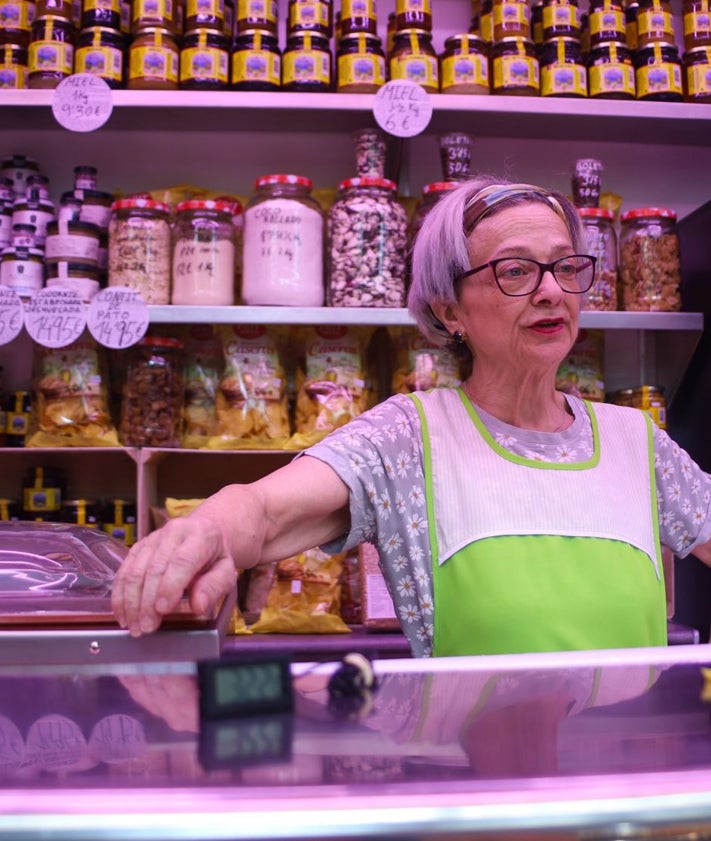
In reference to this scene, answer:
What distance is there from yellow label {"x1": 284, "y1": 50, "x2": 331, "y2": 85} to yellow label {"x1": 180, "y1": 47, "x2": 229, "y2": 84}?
0.51 ft

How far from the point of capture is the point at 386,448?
1.17 meters

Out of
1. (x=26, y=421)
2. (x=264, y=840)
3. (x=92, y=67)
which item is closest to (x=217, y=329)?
(x=26, y=421)

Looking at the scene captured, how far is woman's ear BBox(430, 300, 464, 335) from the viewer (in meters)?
1.31

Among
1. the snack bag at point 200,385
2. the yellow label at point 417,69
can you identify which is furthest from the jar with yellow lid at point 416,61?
the snack bag at point 200,385

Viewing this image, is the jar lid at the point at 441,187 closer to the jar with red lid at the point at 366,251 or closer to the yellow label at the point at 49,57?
the jar with red lid at the point at 366,251

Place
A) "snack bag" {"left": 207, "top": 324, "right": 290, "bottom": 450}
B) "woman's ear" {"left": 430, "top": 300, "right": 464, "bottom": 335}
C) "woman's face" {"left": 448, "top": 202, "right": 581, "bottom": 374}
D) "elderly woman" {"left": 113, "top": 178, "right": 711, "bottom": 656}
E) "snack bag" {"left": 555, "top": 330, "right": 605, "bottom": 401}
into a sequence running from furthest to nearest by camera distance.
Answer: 1. "snack bag" {"left": 555, "top": 330, "right": 605, "bottom": 401}
2. "snack bag" {"left": 207, "top": 324, "right": 290, "bottom": 450}
3. "woman's ear" {"left": 430, "top": 300, "right": 464, "bottom": 335}
4. "woman's face" {"left": 448, "top": 202, "right": 581, "bottom": 374}
5. "elderly woman" {"left": 113, "top": 178, "right": 711, "bottom": 656}

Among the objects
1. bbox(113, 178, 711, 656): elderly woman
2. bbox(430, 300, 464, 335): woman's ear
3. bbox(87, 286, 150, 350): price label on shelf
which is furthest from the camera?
bbox(87, 286, 150, 350): price label on shelf

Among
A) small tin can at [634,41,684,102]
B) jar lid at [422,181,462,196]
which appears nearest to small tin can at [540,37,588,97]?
small tin can at [634,41,684,102]

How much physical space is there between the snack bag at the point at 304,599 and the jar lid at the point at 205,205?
0.77m

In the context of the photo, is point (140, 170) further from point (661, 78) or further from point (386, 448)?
point (386, 448)

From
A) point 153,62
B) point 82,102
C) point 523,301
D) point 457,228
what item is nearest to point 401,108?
point 153,62

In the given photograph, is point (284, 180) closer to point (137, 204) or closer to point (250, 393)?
point (137, 204)

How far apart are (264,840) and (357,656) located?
0.78 feet

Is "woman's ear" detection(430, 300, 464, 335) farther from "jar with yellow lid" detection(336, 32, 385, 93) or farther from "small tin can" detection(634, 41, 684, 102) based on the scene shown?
"small tin can" detection(634, 41, 684, 102)
